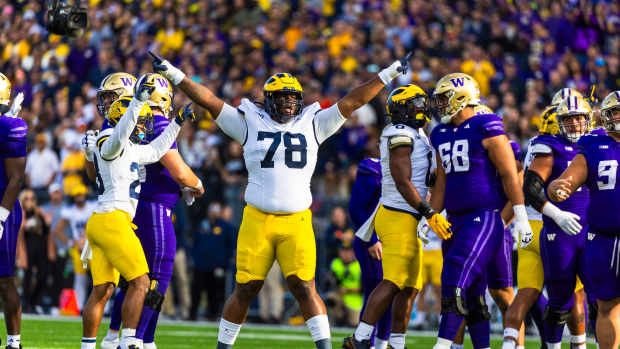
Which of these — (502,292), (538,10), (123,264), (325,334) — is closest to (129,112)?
(123,264)

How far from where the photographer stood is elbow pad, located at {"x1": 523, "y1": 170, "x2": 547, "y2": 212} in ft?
24.9

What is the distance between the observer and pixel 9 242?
842 cm

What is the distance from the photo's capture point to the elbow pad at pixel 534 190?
7.59 metres

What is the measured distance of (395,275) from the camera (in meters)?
8.16

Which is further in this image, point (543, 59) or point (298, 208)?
point (543, 59)

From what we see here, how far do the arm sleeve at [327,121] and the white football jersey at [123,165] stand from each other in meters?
1.15

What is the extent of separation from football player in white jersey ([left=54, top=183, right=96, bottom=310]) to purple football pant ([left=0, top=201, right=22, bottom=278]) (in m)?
6.93

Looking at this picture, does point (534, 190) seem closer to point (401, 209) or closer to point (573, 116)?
point (573, 116)

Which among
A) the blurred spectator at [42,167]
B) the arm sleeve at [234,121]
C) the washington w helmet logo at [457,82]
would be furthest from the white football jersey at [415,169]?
the blurred spectator at [42,167]

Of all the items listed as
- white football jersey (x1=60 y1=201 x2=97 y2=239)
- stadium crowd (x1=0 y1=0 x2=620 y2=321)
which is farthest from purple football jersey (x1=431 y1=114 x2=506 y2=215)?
white football jersey (x1=60 y1=201 x2=97 y2=239)

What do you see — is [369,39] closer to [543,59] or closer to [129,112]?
[543,59]

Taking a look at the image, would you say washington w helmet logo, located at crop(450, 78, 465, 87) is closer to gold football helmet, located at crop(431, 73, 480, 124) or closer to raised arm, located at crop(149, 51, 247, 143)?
gold football helmet, located at crop(431, 73, 480, 124)

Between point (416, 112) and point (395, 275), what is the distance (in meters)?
1.33

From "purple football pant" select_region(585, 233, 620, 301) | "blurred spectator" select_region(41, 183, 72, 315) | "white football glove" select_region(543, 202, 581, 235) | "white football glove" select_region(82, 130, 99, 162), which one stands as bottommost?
"blurred spectator" select_region(41, 183, 72, 315)
